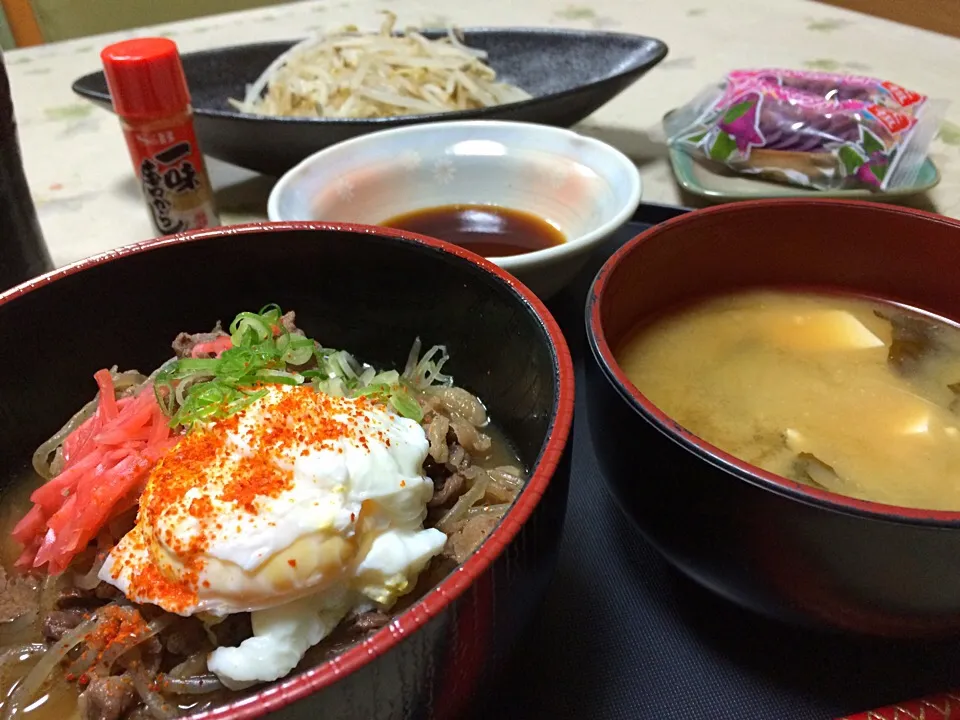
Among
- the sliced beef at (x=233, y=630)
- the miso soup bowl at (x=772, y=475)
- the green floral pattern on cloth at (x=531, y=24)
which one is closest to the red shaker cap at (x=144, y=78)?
the green floral pattern on cloth at (x=531, y=24)

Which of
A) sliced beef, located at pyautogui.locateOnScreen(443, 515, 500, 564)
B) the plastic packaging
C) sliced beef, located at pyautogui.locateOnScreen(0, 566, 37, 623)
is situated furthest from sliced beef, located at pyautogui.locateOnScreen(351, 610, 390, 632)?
the plastic packaging

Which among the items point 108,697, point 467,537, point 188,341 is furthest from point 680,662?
point 188,341

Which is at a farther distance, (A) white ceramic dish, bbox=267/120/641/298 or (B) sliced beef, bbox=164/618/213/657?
(A) white ceramic dish, bbox=267/120/641/298

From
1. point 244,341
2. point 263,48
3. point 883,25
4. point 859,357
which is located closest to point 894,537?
point 859,357

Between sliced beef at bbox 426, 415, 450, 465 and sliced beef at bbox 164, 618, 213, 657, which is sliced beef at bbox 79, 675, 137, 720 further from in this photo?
sliced beef at bbox 426, 415, 450, 465

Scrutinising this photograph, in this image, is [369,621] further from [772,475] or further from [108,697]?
[772,475]

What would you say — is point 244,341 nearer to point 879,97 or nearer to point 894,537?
point 894,537
